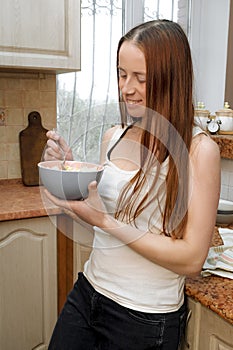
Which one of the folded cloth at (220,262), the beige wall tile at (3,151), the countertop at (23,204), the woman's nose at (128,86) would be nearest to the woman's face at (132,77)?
the woman's nose at (128,86)

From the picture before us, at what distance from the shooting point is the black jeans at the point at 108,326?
3.11 ft

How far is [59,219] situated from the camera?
1.89 m

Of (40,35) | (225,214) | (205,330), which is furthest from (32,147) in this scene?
(205,330)

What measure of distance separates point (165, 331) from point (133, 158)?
0.40 metres

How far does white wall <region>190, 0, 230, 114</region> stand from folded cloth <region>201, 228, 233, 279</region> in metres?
1.88

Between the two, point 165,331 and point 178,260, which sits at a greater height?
point 178,260

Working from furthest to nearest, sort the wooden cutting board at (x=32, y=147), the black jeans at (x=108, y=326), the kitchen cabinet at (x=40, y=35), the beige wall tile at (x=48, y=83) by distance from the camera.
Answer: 1. the beige wall tile at (x=48, y=83)
2. the wooden cutting board at (x=32, y=147)
3. the kitchen cabinet at (x=40, y=35)
4. the black jeans at (x=108, y=326)

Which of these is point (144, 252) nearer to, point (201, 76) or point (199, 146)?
point (199, 146)

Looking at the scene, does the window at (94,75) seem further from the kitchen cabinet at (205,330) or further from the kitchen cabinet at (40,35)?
the kitchen cabinet at (205,330)

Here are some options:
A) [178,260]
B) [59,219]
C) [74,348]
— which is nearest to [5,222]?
[59,219]

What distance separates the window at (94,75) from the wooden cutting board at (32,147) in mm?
236

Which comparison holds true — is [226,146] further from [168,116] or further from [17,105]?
[17,105]

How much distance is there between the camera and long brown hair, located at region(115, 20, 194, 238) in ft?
2.78

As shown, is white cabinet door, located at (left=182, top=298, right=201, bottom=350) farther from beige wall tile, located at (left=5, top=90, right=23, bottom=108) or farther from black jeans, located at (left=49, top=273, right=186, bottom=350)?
beige wall tile, located at (left=5, top=90, right=23, bottom=108)
